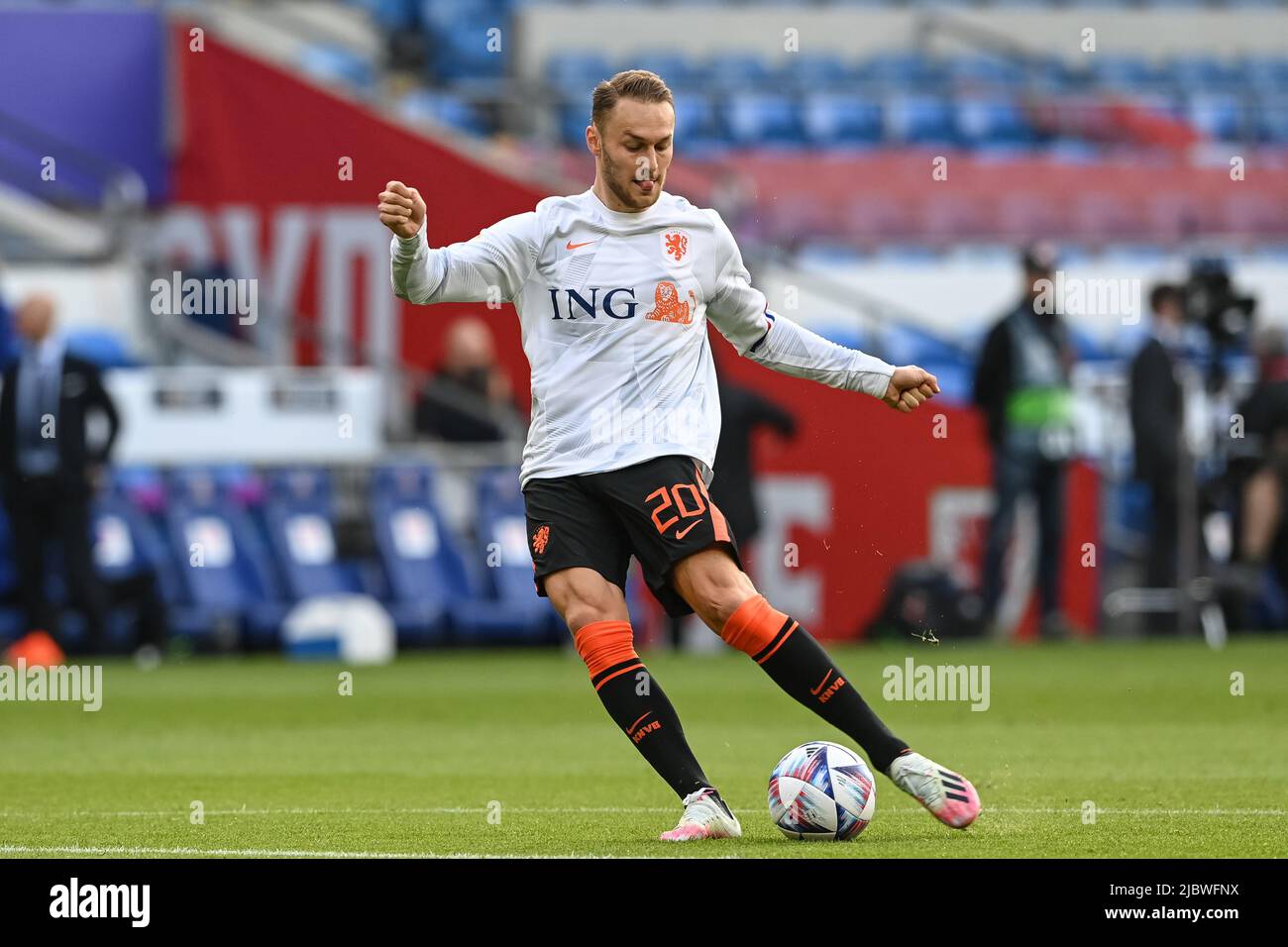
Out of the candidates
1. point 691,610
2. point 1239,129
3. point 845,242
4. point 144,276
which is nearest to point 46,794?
point 691,610

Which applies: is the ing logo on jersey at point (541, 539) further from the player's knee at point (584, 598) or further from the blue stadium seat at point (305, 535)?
the blue stadium seat at point (305, 535)

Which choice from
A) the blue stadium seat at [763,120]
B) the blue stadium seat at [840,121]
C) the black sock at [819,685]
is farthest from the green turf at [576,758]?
the blue stadium seat at [840,121]

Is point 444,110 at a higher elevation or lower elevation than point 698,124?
higher

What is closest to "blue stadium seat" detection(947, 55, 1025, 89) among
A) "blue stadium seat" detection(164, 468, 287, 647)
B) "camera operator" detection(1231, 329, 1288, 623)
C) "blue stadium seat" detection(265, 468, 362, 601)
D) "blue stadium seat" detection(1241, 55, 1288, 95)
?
"blue stadium seat" detection(1241, 55, 1288, 95)

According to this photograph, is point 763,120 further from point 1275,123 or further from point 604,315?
point 604,315

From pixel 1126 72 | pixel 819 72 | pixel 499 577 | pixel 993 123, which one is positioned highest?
pixel 1126 72

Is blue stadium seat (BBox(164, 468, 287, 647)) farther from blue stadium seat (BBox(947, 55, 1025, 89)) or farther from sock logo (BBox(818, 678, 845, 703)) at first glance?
blue stadium seat (BBox(947, 55, 1025, 89))

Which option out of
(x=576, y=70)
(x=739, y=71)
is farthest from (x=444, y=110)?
(x=739, y=71)

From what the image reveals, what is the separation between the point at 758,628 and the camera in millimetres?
7043

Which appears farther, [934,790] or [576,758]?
Result: [576,758]

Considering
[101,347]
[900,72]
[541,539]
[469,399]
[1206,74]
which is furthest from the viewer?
[1206,74]

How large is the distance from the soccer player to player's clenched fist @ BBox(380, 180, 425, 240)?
1.0 inches

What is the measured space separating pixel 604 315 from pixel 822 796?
5.15 feet

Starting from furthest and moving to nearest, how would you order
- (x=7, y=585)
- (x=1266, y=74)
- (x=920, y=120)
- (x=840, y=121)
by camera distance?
(x=1266, y=74) < (x=920, y=120) < (x=840, y=121) < (x=7, y=585)
